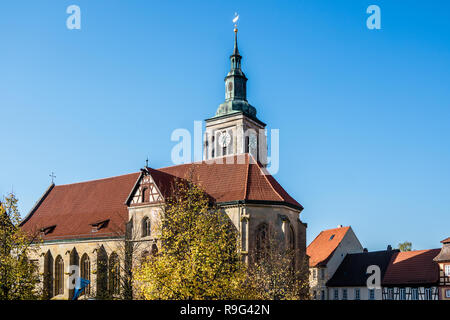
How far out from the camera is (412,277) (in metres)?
47.4

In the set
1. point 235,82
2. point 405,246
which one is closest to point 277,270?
point 235,82

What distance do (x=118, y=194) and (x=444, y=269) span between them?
34.0m

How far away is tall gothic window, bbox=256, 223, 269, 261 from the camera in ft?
130

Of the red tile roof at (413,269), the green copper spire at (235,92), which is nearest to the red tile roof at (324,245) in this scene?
the red tile roof at (413,269)

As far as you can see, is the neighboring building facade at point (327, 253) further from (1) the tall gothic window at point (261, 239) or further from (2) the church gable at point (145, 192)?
(2) the church gable at point (145, 192)

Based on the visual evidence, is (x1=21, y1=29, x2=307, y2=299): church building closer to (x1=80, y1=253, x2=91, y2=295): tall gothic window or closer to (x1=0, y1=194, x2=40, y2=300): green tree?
(x1=80, y1=253, x2=91, y2=295): tall gothic window

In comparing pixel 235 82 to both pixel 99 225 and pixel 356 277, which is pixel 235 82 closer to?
pixel 99 225

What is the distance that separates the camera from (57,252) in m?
47.6

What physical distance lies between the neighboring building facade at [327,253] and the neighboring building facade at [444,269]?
12.9 m

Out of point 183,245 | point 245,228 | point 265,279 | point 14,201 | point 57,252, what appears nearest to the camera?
point 183,245

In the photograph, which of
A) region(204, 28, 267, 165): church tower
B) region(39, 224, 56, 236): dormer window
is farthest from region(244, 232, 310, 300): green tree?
region(39, 224, 56, 236): dormer window

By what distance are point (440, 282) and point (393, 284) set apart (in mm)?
4976
